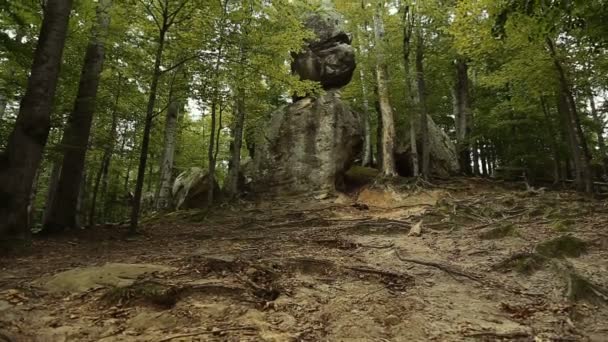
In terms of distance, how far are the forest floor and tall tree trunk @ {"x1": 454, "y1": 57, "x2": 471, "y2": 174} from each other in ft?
36.2

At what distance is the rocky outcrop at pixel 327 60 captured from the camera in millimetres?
18172

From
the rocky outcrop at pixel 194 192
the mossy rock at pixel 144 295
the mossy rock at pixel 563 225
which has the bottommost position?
the mossy rock at pixel 144 295

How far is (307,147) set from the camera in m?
15.7

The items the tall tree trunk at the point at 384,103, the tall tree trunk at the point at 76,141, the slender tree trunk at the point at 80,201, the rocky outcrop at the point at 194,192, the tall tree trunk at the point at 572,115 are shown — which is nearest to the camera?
the tall tree trunk at the point at 76,141

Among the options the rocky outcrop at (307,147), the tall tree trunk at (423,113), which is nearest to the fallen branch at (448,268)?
the tall tree trunk at (423,113)

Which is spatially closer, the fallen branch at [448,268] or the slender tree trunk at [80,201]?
the fallen branch at [448,268]

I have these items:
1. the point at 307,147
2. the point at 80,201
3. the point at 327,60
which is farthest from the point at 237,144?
the point at 327,60

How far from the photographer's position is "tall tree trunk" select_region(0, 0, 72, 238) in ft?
20.7

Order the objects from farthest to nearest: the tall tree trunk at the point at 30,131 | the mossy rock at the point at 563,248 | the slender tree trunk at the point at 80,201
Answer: the slender tree trunk at the point at 80,201 → the tall tree trunk at the point at 30,131 → the mossy rock at the point at 563,248

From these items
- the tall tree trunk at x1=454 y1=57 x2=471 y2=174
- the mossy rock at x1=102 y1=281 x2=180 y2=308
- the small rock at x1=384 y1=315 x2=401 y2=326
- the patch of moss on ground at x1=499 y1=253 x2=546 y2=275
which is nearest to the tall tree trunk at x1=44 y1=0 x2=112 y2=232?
the mossy rock at x1=102 y1=281 x2=180 y2=308

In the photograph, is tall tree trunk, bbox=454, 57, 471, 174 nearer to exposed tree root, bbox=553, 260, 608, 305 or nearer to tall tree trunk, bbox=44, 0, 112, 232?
exposed tree root, bbox=553, 260, 608, 305

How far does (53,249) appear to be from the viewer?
6859 millimetres

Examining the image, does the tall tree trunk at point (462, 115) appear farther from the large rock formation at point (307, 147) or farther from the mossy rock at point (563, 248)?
the mossy rock at point (563, 248)

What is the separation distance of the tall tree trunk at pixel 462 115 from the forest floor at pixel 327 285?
1103 centimetres
